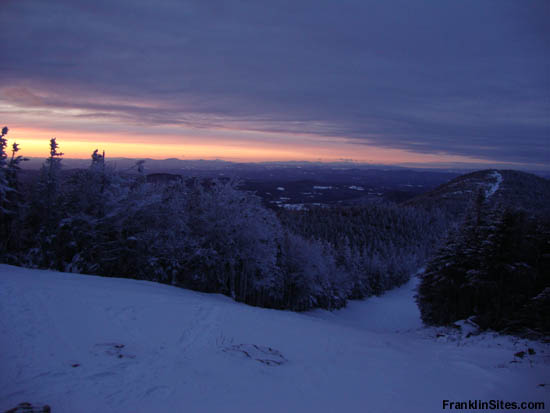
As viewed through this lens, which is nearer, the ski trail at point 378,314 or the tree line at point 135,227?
the tree line at point 135,227

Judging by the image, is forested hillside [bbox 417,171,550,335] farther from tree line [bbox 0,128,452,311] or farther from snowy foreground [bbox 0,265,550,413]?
tree line [bbox 0,128,452,311]

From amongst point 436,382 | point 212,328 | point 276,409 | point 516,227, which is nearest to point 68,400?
point 276,409

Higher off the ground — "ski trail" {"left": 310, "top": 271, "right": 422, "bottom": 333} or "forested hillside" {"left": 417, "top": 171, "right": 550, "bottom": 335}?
"forested hillside" {"left": 417, "top": 171, "right": 550, "bottom": 335}

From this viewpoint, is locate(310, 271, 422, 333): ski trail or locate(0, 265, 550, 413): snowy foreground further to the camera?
locate(310, 271, 422, 333): ski trail

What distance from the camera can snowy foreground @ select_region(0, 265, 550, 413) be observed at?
5273 millimetres

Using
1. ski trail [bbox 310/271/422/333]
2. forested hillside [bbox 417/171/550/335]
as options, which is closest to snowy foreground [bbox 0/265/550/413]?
forested hillside [bbox 417/171/550/335]

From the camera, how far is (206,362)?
7090 millimetres

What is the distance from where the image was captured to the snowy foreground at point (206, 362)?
5273 millimetres

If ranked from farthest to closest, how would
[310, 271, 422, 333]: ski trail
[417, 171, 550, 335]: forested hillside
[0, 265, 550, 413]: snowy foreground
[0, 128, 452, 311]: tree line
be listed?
[310, 271, 422, 333]: ski trail < [0, 128, 452, 311]: tree line < [417, 171, 550, 335]: forested hillside < [0, 265, 550, 413]: snowy foreground

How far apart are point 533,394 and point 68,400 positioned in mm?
9310

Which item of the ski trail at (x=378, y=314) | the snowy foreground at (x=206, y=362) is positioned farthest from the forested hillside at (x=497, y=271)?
the ski trail at (x=378, y=314)

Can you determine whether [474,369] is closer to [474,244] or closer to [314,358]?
[314,358]

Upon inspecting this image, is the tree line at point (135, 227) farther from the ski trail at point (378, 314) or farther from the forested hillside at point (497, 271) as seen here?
the forested hillside at point (497, 271)

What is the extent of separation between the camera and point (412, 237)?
124m
